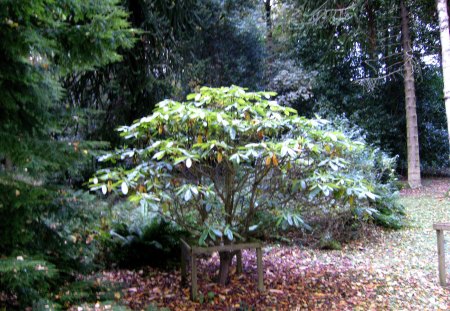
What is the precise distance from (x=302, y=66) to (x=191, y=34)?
7958 millimetres

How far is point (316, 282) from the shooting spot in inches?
173

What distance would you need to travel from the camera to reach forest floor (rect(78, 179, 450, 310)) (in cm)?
379

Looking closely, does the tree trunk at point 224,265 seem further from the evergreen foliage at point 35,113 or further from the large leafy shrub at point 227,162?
the evergreen foliage at point 35,113

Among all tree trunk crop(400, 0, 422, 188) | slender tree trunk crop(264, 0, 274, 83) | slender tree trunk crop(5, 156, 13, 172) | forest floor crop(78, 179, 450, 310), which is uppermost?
slender tree trunk crop(264, 0, 274, 83)

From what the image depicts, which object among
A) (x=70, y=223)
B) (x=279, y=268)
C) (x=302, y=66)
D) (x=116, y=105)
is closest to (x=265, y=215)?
(x=279, y=268)

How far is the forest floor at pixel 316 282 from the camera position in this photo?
3791mm

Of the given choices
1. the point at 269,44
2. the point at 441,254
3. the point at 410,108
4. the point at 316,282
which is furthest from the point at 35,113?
the point at 269,44

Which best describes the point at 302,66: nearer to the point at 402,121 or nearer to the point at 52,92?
the point at 402,121

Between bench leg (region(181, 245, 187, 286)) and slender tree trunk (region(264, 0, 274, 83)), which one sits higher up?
slender tree trunk (region(264, 0, 274, 83))

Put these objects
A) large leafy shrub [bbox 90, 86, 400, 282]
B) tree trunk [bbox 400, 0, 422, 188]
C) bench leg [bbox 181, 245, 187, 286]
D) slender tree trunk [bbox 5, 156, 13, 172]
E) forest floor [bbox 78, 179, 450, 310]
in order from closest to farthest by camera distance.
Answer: slender tree trunk [bbox 5, 156, 13, 172], large leafy shrub [bbox 90, 86, 400, 282], forest floor [bbox 78, 179, 450, 310], bench leg [bbox 181, 245, 187, 286], tree trunk [bbox 400, 0, 422, 188]

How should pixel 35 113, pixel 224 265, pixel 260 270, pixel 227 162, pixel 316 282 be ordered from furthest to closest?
pixel 316 282 → pixel 224 265 → pixel 260 270 → pixel 227 162 → pixel 35 113

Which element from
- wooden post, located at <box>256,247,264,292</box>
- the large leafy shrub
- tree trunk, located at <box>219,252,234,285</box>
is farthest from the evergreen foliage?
wooden post, located at <box>256,247,264,292</box>

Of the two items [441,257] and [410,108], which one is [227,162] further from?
[410,108]

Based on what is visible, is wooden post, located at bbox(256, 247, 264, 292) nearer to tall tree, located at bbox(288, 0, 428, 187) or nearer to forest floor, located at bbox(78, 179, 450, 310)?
forest floor, located at bbox(78, 179, 450, 310)
